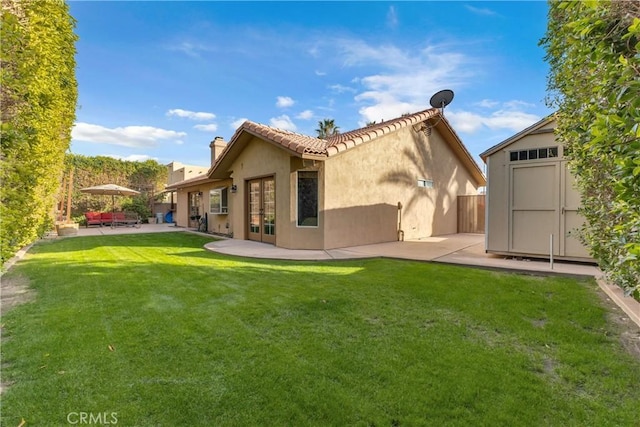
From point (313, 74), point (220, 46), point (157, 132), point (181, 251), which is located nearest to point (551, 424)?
point (181, 251)

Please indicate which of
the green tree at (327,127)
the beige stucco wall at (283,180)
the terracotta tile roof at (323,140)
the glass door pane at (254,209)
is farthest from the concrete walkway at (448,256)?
the green tree at (327,127)

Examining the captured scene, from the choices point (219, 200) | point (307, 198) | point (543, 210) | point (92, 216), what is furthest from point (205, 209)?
point (543, 210)

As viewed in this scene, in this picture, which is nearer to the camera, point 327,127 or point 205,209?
point 205,209

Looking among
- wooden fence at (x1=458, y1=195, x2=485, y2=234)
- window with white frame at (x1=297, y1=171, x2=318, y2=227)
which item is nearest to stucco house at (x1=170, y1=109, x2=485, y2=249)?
window with white frame at (x1=297, y1=171, x2=318, y2=227)

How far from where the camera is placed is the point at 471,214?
1712 centimetres

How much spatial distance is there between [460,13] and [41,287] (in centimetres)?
1180

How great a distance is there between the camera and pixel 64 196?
19000 millimetres

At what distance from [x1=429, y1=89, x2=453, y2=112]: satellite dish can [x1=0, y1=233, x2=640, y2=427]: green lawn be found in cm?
913

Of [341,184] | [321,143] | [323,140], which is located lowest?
[341,184]

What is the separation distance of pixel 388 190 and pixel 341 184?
2.58 m

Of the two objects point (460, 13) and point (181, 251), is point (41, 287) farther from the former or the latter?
point (460, 13)

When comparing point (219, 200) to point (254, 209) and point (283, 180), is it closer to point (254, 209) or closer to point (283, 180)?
point (254, 209)

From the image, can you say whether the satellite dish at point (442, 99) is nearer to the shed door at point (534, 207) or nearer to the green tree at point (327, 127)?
the shed door at point (534, 207)

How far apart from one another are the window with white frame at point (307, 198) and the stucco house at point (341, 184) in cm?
3
